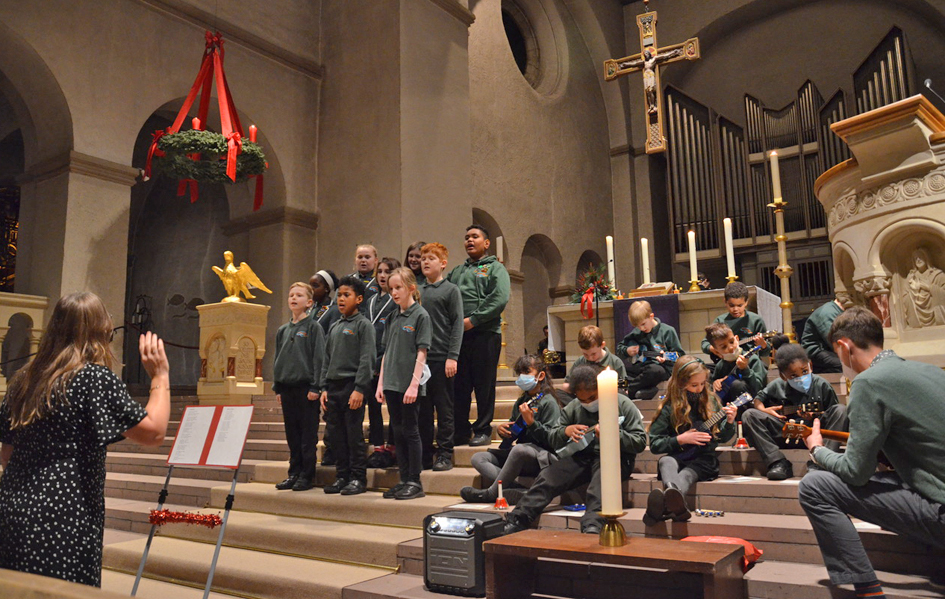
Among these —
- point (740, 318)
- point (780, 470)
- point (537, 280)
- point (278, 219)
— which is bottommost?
point (780, 470)

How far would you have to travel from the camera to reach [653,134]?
1165cm

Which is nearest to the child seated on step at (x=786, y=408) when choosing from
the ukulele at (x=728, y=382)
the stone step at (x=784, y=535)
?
→ the ukulele at (x=728, y=382)

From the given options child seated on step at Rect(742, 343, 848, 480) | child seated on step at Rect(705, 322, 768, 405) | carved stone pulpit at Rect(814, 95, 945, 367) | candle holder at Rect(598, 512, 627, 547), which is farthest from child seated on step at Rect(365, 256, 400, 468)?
carved stone pulpit at Rect(814, 95, 945, 367)

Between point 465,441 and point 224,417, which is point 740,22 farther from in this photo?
point 224,417

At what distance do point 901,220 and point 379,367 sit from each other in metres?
3.67

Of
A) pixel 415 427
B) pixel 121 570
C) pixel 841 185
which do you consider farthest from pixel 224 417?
pixel 841 185

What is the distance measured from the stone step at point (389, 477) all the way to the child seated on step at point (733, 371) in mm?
1757

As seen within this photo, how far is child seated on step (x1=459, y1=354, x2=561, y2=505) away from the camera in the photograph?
14.2 ft

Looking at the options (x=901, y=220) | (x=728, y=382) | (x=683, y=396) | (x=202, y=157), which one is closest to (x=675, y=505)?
(x=683, y=396)

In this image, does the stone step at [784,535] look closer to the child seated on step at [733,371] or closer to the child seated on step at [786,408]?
the child seated on step at [786,408]

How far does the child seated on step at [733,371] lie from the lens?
4.89 metres

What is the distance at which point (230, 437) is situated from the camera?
3488mm

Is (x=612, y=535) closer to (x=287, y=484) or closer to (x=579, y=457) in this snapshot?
(x=579, y=457)

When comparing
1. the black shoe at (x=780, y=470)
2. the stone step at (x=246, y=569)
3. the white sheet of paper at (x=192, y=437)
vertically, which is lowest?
the stone step at (x=246, y=569)
